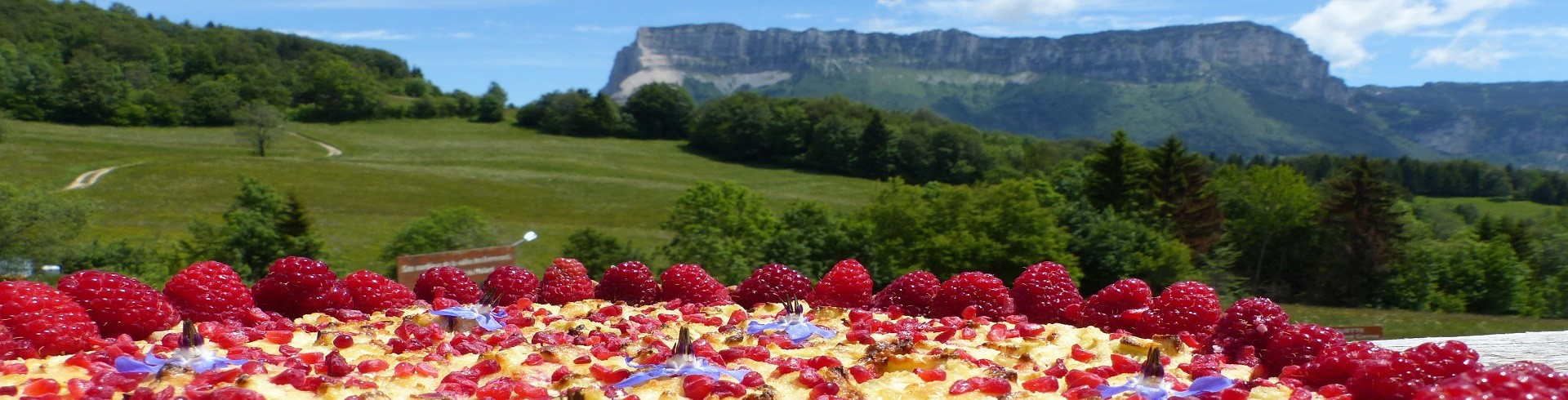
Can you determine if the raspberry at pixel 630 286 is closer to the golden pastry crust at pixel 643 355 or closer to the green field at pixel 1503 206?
the golden pastry crust at pixel 643 355

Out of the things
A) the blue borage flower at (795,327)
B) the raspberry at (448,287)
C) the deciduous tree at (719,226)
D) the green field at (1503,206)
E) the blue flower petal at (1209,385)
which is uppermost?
the blue flower petal at (1209,385)

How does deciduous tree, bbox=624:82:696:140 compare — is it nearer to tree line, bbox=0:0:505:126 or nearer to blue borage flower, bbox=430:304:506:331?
tree line, bbox=0:0:505:126

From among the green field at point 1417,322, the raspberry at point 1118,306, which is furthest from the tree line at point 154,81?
the raspberry at point 1118,306

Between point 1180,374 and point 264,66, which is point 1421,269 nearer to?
point 1180,374

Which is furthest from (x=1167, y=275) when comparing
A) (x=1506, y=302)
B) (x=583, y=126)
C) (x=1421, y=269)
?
(x=583, y=126)

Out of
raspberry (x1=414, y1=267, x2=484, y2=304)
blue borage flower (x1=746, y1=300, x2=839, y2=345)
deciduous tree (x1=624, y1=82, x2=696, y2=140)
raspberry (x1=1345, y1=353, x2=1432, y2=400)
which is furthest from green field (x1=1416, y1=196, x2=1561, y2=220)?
raspberry (x1=1345, y1=353, x2=1432, y2=400)
